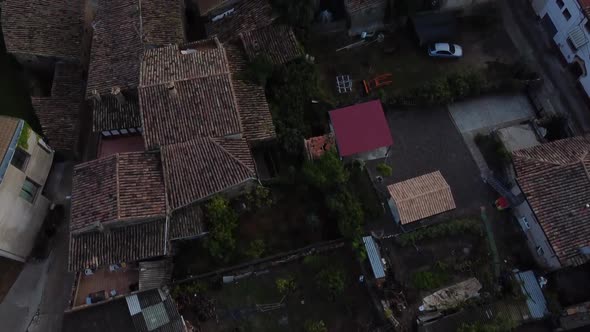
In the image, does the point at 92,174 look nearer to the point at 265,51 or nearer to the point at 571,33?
the point at 265,51

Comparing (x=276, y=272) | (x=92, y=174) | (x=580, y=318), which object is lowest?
(x=580, y=318)

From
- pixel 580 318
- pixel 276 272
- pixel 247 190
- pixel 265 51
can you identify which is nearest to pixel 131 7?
pixel 265 51

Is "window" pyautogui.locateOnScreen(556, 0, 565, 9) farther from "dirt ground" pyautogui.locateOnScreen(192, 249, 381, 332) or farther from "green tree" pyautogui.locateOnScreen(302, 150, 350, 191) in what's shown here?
"dirt ground" pyautogui.locateOnScreen(192, 249, 381, 332)

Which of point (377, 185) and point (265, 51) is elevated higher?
point (265, 51)

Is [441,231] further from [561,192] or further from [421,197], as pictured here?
[561,192]

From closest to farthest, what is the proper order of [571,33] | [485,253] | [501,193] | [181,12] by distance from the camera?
[485,253]
[501,193]
[571,33]
[181,12]

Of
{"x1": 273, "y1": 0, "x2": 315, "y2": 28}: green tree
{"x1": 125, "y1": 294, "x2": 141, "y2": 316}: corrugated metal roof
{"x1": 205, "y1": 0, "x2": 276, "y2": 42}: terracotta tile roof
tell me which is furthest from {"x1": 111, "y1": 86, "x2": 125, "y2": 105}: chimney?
{"x1": 125, "y1": 294, "x2": 141, "y2": 316}: corrugated metal roof

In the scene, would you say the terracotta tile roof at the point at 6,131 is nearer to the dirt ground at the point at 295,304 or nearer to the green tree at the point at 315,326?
the dirt ground at the point at 295,304
